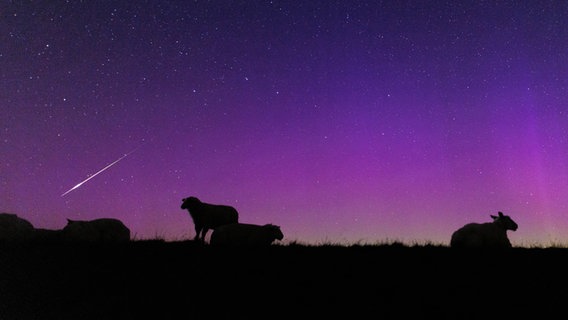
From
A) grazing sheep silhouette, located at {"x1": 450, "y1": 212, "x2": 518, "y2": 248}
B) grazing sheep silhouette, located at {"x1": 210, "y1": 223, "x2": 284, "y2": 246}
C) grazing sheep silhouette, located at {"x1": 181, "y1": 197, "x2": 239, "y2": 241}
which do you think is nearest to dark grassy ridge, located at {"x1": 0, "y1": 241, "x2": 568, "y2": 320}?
grazing sheep silhouette, located at {"x1": 450, "y1": 212, "x2": 518, "y2": 248}

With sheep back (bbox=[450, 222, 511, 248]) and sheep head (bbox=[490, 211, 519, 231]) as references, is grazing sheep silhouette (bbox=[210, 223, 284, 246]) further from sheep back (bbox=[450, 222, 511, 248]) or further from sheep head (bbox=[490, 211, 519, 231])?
sheep head (bbox=[490, 211, 519, 231])

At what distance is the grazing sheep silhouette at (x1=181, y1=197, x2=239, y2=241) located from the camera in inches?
806

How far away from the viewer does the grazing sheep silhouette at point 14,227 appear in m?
16.2

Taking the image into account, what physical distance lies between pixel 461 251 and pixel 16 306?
408 inches

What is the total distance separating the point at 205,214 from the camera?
20.5 metres

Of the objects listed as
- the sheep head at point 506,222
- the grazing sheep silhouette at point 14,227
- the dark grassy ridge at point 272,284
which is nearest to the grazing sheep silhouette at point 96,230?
the grazing sheep silhouette at point 14,227

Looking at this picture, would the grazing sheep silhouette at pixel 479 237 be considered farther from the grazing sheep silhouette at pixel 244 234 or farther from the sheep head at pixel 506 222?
the grazing sheep silhouette at pixel 244 234

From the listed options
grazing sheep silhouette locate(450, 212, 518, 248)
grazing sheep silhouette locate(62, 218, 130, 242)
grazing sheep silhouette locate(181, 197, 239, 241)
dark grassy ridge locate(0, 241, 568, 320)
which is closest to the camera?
dark grassy ridge locate(0, 241, 568, 320)

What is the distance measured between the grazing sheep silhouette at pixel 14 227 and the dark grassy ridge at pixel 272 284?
5.84 metres

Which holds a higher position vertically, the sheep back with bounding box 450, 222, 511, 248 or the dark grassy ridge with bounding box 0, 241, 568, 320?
the sheep back with bounding box 450, 222, 511, 248

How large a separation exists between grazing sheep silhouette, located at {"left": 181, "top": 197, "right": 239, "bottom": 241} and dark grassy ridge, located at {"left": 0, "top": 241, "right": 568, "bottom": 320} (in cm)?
904

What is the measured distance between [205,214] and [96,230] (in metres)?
4.88

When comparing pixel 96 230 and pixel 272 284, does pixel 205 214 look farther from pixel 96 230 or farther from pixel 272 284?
pixel 272 284

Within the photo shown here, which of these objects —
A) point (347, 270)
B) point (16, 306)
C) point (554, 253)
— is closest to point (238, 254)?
point (347, 270)
